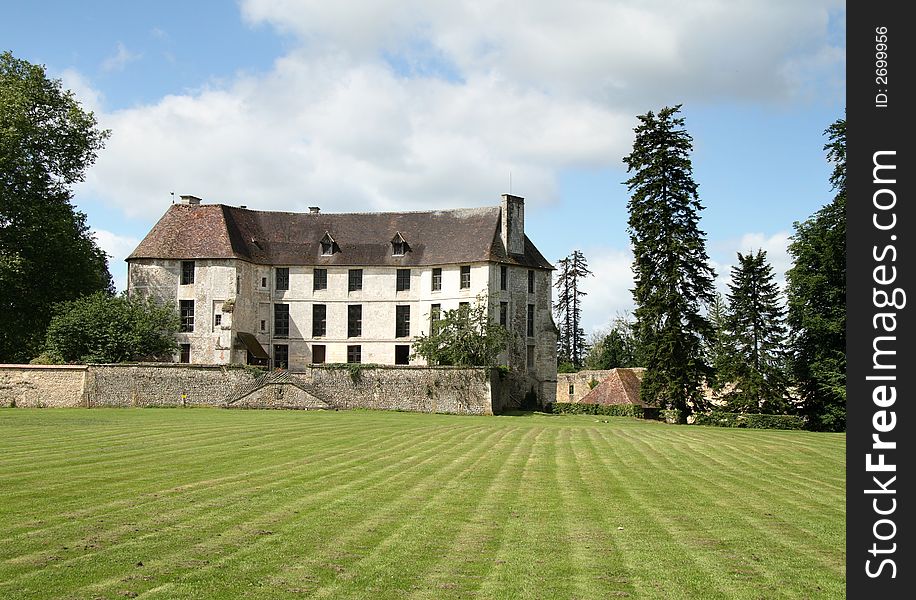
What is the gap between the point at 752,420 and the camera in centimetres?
3916

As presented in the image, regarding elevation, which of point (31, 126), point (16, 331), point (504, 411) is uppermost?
point (31, 126)

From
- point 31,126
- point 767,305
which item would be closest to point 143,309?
point 31,126

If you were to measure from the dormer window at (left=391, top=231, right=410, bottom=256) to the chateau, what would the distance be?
70mm

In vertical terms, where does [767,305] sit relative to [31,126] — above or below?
below

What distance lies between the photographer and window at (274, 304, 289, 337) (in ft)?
175

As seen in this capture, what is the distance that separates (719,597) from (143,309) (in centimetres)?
4330

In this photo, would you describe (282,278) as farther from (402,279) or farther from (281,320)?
(402,279)

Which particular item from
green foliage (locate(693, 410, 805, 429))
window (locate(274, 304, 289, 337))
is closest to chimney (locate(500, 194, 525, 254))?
window (locate(274, 304, 289, 337))

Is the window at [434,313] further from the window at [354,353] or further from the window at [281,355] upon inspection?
the window at [281,355]

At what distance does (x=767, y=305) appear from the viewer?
135 ft

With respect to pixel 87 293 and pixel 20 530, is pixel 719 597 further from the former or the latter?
pixel 87 293

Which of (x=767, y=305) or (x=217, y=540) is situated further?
(x=767, y=305)

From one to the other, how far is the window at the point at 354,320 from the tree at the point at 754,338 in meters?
21.8

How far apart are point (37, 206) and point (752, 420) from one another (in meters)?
36.0
